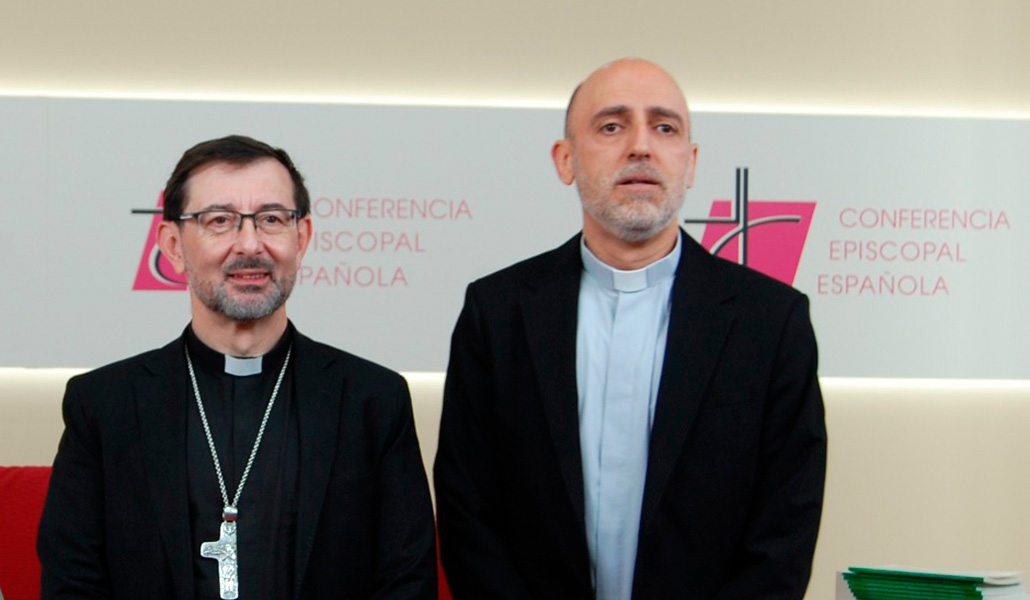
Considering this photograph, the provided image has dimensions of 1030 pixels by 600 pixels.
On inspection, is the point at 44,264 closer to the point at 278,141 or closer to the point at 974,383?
the point at 278,141

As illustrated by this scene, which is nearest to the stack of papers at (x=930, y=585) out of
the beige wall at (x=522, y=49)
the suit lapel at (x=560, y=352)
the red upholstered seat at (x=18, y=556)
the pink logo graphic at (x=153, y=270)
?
the suit lapel at (x=560, y=352)

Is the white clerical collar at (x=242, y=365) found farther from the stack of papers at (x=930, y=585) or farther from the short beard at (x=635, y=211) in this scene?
the stack of papers at (x=930, y=585)

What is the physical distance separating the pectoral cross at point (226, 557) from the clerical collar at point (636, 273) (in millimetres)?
841

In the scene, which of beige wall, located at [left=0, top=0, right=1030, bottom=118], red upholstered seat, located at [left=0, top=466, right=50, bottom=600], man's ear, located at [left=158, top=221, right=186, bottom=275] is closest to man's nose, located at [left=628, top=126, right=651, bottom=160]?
man's ear, located at [left=158, top=221, right=186, bottom=275]

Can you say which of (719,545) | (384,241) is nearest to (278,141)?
(384,241)

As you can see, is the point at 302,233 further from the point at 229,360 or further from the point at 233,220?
the point at 229,360

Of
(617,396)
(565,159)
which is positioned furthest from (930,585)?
(565,159)

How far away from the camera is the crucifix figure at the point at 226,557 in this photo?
2215 millimetres

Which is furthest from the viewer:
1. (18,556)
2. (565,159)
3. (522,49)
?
(522,49)

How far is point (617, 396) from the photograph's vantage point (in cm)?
237

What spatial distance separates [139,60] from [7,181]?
0.63m

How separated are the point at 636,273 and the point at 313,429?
684 millimetres

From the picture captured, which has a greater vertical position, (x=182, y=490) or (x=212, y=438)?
(x=212, y=438)

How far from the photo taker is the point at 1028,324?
4.55 meters
